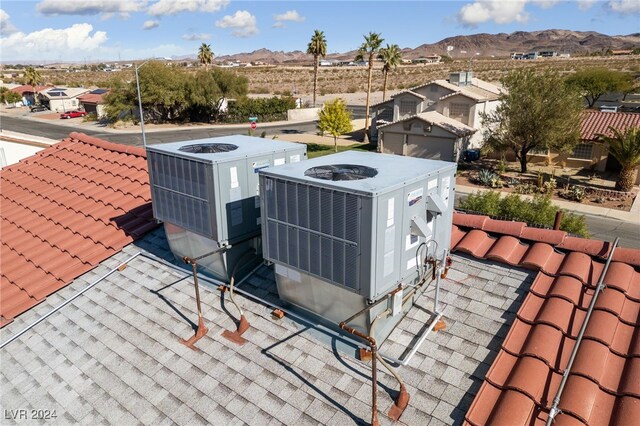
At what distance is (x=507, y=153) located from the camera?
130 feet

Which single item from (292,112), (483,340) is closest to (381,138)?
(292,112)

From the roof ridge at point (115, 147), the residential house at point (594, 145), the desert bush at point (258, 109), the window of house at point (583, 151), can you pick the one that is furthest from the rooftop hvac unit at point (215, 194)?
the desert bush at point (258, 109)

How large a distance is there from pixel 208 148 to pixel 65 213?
5837 millimetres

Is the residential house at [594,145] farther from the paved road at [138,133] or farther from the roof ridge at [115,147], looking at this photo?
the roof ridge at [115,147]

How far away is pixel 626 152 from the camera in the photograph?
29156 mm

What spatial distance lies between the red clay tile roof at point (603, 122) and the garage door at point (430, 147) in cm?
1045

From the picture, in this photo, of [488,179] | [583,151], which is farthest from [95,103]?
[583,151]

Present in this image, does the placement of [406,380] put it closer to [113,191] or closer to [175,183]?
[175,183]

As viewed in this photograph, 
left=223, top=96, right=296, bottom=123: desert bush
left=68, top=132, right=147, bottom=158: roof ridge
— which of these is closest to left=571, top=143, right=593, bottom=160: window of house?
left=68, top=132, right=147, bottom=158: roof ridge

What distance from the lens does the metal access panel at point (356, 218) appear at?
189 inches

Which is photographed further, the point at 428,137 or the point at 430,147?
the point at 430,147

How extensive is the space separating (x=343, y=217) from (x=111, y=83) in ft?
220

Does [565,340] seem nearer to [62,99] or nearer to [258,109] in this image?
[258,109]

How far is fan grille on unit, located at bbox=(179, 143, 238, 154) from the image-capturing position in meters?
7.24
